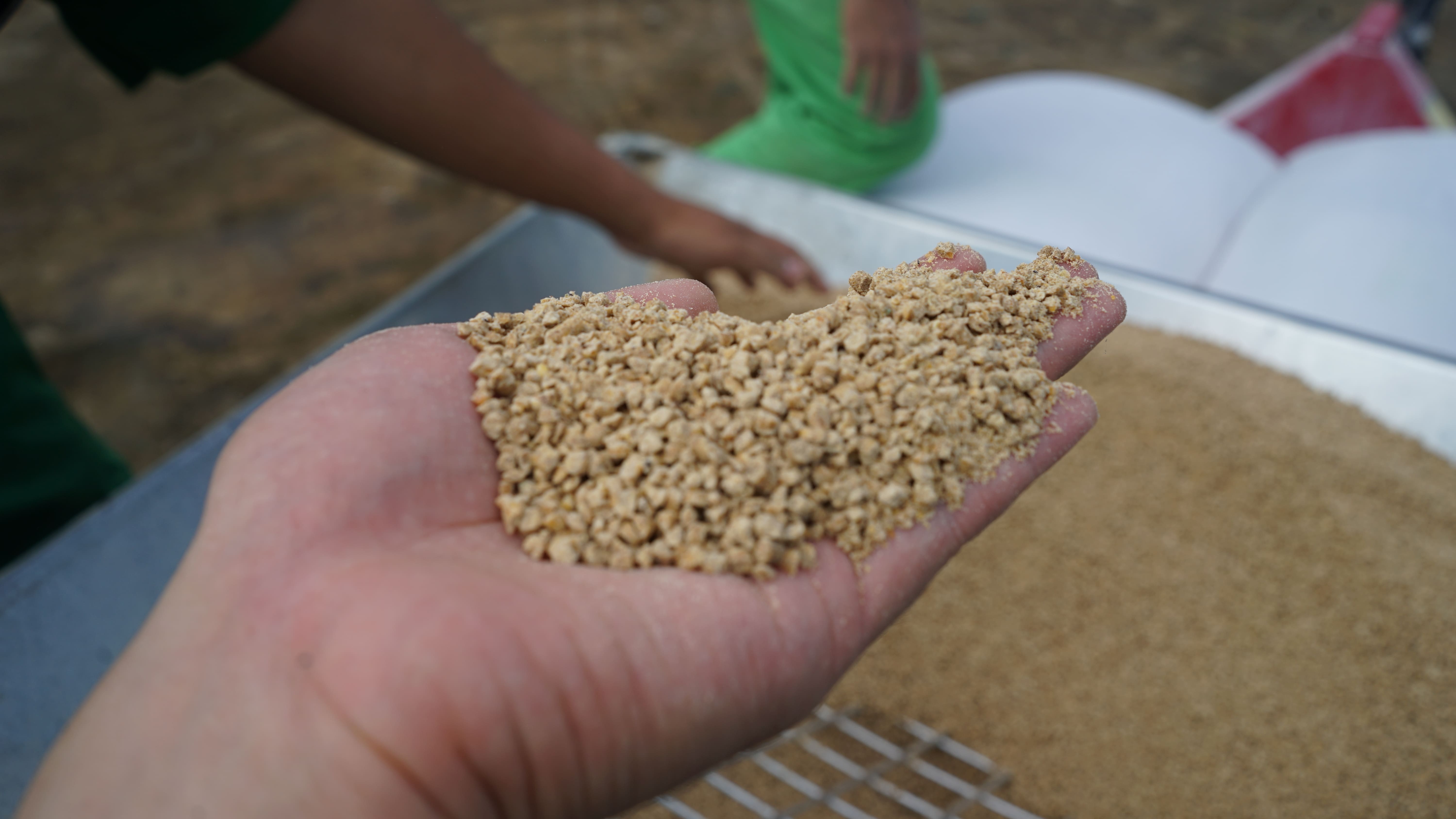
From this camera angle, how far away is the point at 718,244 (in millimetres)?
1300

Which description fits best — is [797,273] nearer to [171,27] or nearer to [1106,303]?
[1106,303]

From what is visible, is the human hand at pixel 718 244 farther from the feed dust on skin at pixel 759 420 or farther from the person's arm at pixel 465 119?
the feed dust on skin at pixel 759 420

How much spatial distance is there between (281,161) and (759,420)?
2.71 metres

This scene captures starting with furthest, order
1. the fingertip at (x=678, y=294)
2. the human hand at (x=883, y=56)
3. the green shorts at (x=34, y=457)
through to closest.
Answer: the human hand at (x=883, y=56) → the green shorts at (x=34, y=457) → the fingertip at (x=678, y=294)

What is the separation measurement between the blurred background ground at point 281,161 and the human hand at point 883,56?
4.40 ft

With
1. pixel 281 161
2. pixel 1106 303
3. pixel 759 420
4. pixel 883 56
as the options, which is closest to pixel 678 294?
pixel 759 420

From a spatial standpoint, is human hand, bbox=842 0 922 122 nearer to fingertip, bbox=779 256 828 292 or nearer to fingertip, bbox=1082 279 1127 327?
fingertip, bbox=779 256 828 292

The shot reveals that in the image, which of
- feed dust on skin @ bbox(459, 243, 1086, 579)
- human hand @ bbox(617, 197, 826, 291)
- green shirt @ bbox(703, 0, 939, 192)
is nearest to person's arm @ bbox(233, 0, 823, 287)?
human hand @ bbox(617, 197, 826, 291)

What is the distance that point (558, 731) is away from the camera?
44cm

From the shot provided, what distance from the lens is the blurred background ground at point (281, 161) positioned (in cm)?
210

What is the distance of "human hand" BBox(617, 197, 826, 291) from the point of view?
1293 mm

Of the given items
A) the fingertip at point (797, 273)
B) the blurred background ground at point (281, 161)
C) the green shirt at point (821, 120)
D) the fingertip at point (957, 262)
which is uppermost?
the fingertip at point (957, 262)

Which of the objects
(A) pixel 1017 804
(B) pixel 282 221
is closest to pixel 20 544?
(A) pixel 1017 804

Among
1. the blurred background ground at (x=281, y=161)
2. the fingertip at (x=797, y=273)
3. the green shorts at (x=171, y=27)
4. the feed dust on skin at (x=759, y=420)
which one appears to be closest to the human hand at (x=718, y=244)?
the fingertip at (x=797, y=273)
